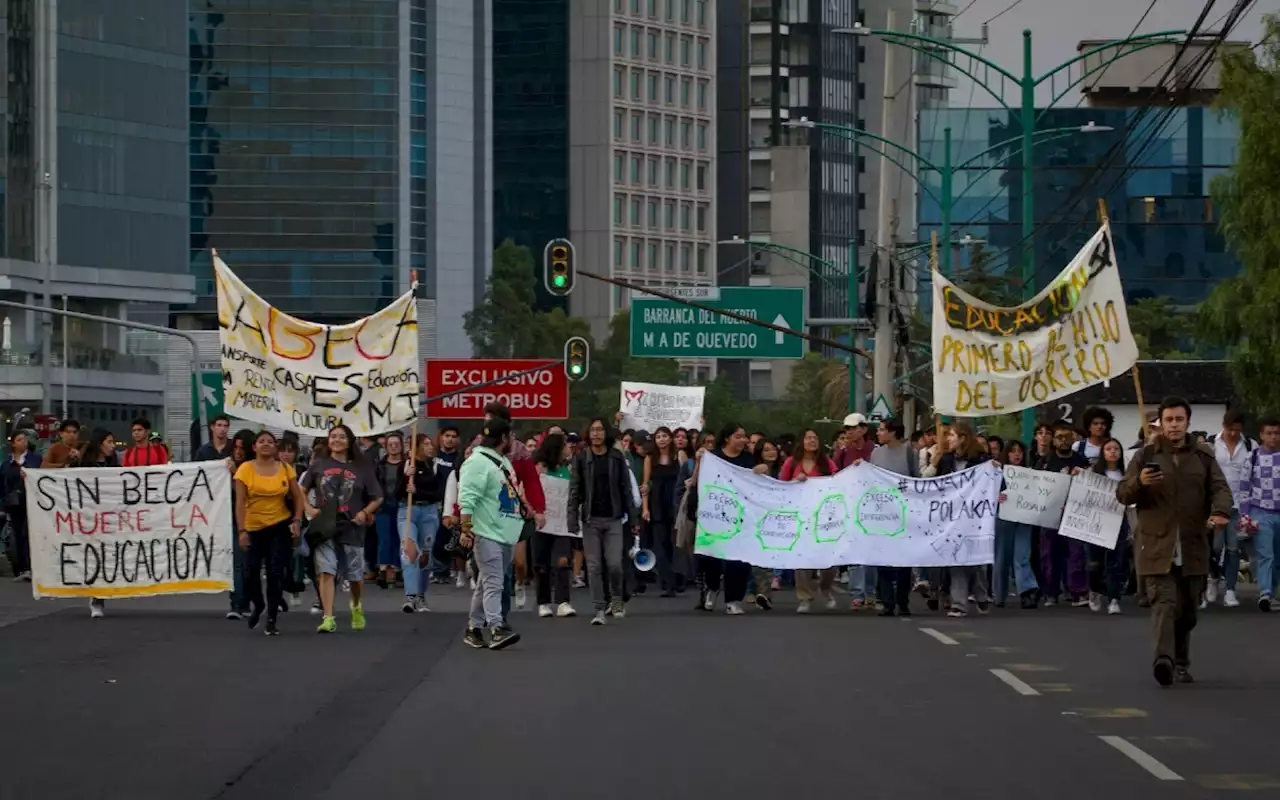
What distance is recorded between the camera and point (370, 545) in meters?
30.9

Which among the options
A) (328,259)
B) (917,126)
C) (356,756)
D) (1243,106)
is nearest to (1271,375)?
(1243,106)

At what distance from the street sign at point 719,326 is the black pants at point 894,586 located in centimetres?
2515

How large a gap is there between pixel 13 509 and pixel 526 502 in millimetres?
14280

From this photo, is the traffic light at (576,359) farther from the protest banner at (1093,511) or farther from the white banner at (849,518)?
the protest banner at (1093,511)

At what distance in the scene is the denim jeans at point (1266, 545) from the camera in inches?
964

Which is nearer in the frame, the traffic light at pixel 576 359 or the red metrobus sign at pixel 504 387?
the traffic light at pixel 576 359

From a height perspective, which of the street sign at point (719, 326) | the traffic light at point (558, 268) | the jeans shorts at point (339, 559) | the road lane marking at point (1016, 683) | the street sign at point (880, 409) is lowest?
the road lane marking at point (1016, 683)

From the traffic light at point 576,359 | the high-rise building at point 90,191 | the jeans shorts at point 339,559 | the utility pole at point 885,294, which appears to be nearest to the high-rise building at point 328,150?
the high-rise building at point 90,191

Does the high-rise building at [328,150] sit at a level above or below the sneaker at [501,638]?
above

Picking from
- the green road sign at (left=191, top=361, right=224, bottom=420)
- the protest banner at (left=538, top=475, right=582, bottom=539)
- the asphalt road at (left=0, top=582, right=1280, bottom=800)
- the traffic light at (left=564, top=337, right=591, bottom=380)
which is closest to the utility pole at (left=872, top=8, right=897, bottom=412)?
the traffic light at (left=564, top=337, right=591, bottom=380)

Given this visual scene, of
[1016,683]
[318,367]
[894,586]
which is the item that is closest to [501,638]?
[1016,683]

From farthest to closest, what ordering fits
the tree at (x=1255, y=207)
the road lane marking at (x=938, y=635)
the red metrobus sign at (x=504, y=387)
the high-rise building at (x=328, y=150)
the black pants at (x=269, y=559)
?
1. the high-rise building at (x=328, y=150)
2. the red metrobus sign at (x=504, y=387)
3. the tree at (x=1255, y=207)
4. the black pants at (x=269, y=559)
5. the road lane marking at (x=938, y=635)

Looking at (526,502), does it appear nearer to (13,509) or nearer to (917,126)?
(13,509)

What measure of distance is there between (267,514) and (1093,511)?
27.1 feet
